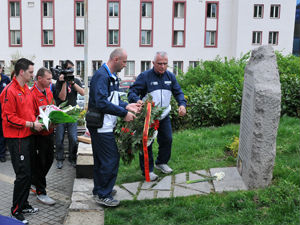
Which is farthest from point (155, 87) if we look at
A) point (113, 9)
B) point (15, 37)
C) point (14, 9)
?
point (14, 9)

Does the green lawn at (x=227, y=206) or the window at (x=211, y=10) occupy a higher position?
the window at (x=211, y=10)

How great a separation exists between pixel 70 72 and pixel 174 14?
34.4 meters

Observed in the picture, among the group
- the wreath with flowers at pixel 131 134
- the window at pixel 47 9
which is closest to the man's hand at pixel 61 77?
the wreath with flowers at pixel 131 134

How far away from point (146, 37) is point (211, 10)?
8021 mm

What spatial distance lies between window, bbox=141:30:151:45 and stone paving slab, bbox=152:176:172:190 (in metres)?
34.7

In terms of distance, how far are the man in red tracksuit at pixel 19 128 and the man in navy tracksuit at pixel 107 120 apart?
839mm

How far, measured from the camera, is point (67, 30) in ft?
128

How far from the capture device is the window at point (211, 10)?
130 ft

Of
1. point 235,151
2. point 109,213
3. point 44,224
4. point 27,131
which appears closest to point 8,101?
point 27,131

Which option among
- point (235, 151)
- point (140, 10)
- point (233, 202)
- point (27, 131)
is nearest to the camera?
point (233, 202)

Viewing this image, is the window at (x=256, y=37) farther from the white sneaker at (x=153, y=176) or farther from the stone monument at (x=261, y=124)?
the white sneaker at (x=153, y=176)

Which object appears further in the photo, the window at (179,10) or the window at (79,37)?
the window at (179,10)

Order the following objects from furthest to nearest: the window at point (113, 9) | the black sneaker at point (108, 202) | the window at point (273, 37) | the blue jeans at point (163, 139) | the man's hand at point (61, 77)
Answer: the window at point (273, 37)
the window at point (113, 9)
the man's hand at point (61, 77)
the blue jeans at point (163, 139)
the black sneaker at point (108, 202)

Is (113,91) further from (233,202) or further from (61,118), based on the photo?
(233,202)
